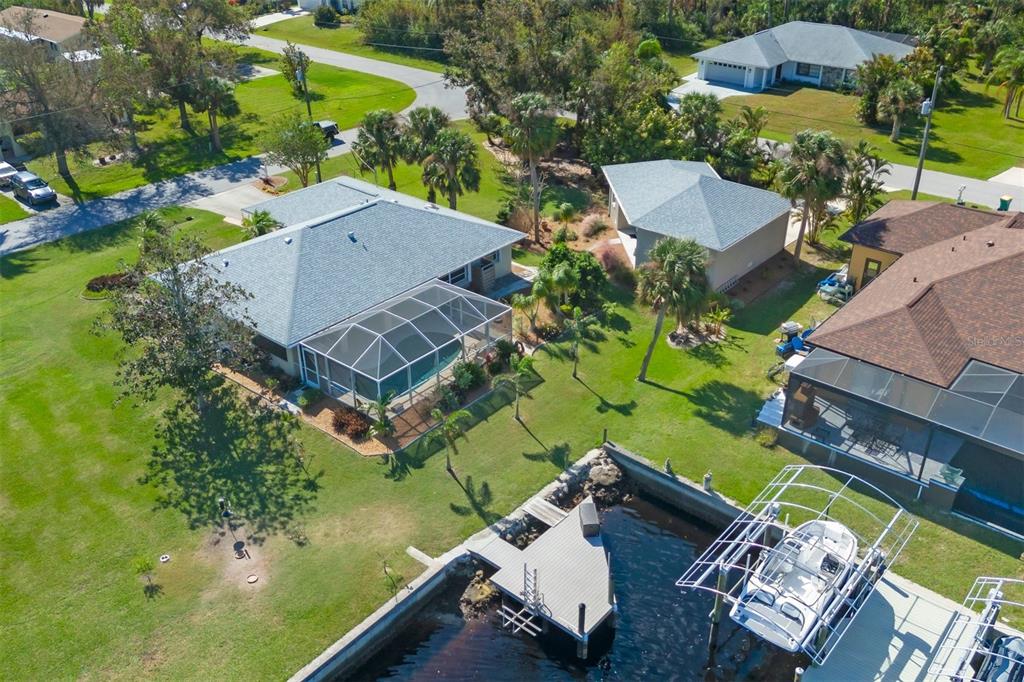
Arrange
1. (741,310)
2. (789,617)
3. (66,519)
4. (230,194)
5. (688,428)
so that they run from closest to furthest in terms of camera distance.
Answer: (789,617), (66,519), (688,428), (741,310), (230,194)

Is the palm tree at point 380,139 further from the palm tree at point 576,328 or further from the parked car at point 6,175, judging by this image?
the parked car at point 6,175

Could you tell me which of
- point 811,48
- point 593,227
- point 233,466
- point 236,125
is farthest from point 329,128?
point 811,48

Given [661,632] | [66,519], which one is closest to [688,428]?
[661,632]

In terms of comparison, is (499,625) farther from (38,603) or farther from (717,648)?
(38,603)

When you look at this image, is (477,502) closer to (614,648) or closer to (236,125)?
(614,648)

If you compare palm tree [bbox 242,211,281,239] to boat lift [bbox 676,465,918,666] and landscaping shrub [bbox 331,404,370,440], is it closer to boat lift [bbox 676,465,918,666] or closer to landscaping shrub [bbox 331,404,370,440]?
landscaping shrub [bbox 331,404,370,440]

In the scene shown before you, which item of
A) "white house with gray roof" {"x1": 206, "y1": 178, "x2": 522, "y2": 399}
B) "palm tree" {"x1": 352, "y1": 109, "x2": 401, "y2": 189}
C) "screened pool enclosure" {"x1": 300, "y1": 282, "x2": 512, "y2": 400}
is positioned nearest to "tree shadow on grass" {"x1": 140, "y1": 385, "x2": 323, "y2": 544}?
"screened pool enclosure" {"x1": 300, "y1": 282, "x2": 512, "y2": 400}

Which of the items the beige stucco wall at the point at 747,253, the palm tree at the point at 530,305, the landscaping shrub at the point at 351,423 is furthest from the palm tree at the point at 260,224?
the beige stucco wall at the point at 747,253
